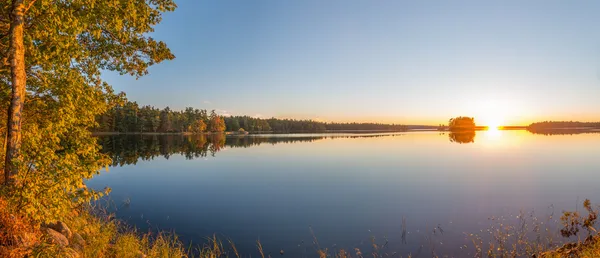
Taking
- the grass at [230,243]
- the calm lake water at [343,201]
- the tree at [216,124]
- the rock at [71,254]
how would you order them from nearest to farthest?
the grass at [230,243] < the rock at [71,254] < the calm lake water at [343,201] < the tree at [216,124]

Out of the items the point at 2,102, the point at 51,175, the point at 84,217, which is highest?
the point at 2,102

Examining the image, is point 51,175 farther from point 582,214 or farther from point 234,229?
point 582,214

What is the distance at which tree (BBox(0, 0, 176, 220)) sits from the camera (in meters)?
7.17

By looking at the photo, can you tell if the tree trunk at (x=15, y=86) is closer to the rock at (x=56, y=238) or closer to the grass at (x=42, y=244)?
the grass at (x=42, y=244)

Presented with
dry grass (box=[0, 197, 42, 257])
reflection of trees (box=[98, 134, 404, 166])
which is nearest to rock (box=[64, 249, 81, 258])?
dry grass (box=[0, 197, 42, 257])

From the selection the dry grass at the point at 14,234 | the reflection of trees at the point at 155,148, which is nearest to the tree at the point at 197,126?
the reflection of trees at the point at 155,148

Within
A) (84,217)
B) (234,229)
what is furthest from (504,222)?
(84,217)

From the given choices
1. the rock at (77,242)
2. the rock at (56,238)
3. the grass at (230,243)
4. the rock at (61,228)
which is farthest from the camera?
the rock at (61,228)

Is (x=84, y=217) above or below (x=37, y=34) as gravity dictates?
below

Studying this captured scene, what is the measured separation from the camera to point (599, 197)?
1919 centimetres

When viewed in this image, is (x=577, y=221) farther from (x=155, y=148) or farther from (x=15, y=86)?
(x=155, y=148)

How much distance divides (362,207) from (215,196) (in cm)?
1049

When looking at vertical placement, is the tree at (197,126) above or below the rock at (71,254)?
above

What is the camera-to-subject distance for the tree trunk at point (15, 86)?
287 inches
